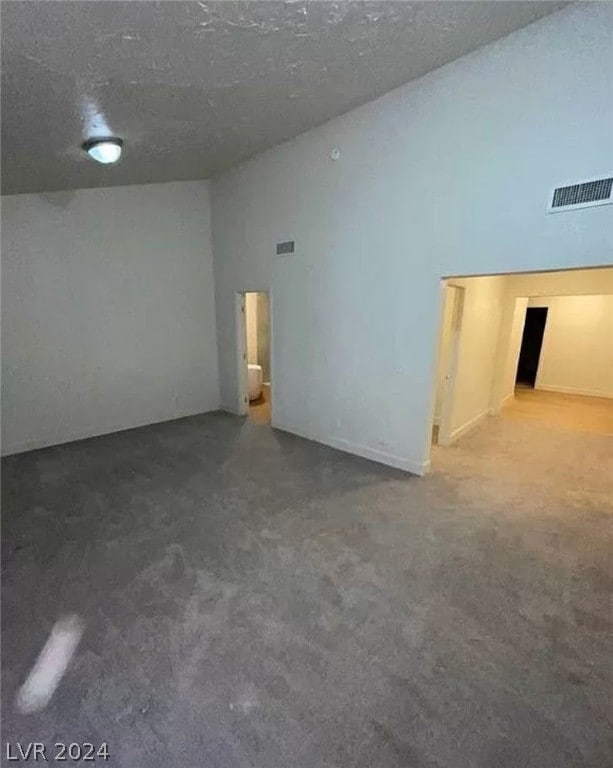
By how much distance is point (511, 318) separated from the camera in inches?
222

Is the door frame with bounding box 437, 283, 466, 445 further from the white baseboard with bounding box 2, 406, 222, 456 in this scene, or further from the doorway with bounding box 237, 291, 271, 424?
the white baseboard with bounding box 2, 406, 222, 456

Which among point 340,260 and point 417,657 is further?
point 340,260

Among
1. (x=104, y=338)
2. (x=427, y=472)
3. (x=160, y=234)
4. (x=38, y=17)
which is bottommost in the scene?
(x=427, y=472)

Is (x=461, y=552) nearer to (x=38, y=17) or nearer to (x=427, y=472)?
(x=427, y=472)

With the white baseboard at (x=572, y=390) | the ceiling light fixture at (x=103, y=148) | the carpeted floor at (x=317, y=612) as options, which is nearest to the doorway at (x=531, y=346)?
the white baseboard at (x=572, y=390)

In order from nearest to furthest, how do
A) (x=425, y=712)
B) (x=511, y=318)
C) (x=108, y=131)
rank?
1. (x=425, y=712)
2. (x=108, y=131)
3. (x=511, y=318)

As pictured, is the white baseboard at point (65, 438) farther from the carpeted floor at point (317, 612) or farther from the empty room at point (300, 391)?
the carpeted floor at point (317, 612)

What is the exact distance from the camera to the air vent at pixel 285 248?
14.8 feet

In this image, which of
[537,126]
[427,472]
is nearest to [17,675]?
[427,472]

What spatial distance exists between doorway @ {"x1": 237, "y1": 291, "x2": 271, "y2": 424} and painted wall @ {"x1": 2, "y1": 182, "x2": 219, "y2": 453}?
1.79 feet

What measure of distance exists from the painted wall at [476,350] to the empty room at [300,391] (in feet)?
0.24

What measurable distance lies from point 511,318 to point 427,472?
3.04 metres

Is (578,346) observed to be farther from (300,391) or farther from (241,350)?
(241,350)

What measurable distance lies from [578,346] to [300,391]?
5927mm
